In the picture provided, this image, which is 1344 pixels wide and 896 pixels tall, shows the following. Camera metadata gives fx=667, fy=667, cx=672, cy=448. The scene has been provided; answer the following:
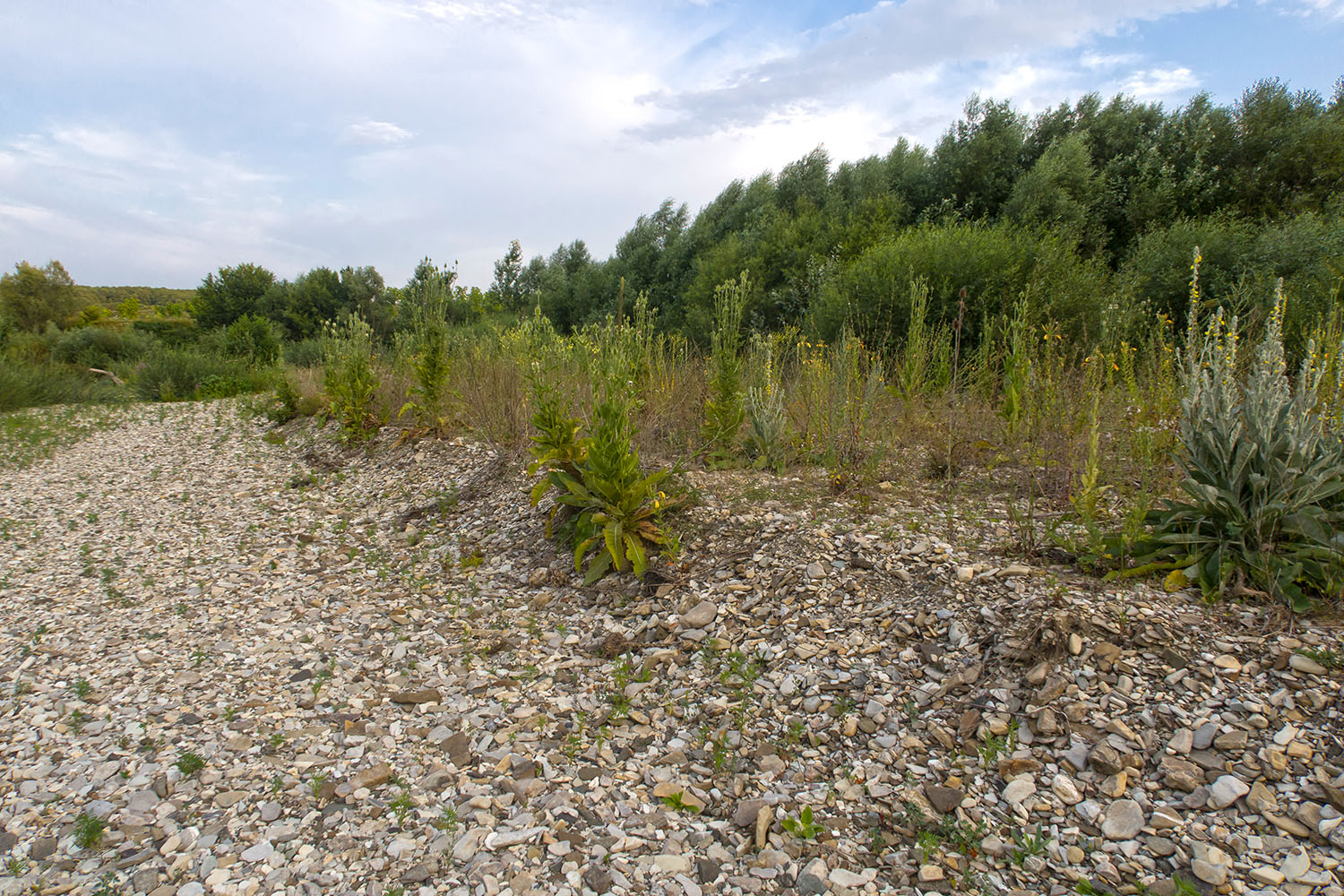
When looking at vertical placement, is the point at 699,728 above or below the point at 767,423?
below

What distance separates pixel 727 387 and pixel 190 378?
15.6 m

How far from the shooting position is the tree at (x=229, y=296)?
25.7 meters

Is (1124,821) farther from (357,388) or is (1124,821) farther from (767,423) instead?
(357,388)

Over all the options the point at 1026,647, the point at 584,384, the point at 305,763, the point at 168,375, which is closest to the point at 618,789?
the point at 305,763

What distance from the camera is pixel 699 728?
2.90 meters

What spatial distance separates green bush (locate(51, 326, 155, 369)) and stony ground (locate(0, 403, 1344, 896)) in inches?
668

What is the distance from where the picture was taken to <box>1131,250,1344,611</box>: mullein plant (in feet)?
9.27

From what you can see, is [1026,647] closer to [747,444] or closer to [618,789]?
[618,789]

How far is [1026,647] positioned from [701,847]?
1562mm

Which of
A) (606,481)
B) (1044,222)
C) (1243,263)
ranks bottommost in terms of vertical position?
(606,481)

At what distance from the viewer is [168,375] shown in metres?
15.5

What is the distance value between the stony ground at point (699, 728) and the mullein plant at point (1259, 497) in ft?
0.78

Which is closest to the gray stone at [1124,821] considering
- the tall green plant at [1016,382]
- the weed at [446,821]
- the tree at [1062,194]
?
the weed at [446,821]

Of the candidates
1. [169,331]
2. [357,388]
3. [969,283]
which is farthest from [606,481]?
[169,331]
